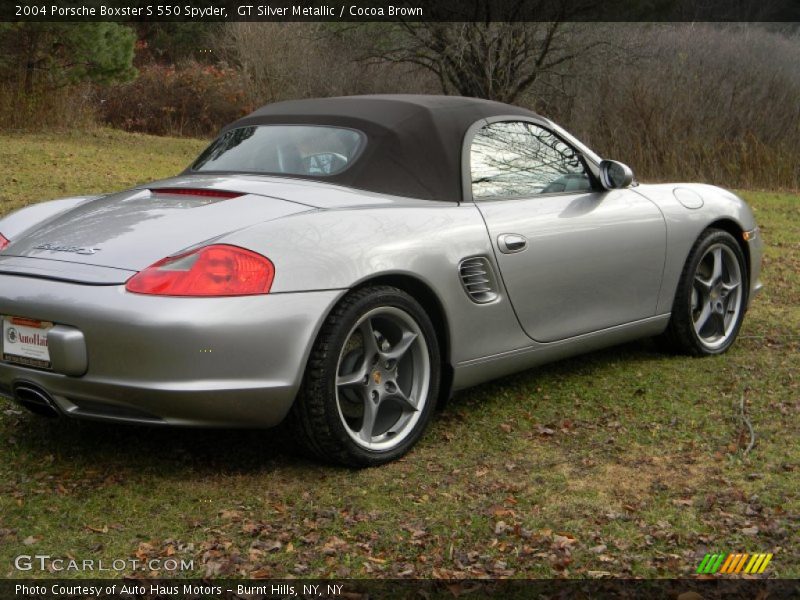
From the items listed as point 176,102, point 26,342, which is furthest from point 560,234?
point 176,102

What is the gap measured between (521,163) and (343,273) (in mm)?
1516

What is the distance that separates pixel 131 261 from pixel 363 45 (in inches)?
901

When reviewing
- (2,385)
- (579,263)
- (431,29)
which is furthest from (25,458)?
(431,29)

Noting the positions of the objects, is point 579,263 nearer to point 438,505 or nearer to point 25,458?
point 438,505

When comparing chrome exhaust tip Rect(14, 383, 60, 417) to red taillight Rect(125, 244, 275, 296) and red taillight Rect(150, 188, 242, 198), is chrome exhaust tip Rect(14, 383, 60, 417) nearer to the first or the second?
red taillight Rect(125, 244, 275, 296)

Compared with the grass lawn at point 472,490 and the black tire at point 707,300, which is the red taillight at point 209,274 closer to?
the grass lawn at point 472,490

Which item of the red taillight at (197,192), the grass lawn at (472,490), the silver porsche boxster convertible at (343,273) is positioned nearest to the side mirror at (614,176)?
the silver porsche boxster convertible at (343,273)

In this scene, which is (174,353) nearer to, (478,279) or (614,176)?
(478,279)

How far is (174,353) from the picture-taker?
365 cm

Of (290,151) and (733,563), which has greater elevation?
(290,151)

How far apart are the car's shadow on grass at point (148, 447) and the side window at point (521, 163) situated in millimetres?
1115

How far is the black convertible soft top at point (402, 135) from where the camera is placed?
4.66 meters

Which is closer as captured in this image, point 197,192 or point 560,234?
point 197,192

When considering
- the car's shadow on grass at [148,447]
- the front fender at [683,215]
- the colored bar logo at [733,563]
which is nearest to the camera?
the colored bar logo at [733,563]
